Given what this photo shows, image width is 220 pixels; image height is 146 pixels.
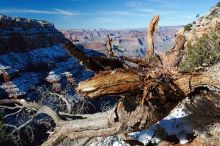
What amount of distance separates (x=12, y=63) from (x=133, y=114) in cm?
9187

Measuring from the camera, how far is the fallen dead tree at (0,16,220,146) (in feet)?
29.5

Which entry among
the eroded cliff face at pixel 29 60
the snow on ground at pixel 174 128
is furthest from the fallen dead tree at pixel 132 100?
the eroded cliff face at pixel 29 60

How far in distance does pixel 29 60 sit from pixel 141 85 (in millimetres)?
101506

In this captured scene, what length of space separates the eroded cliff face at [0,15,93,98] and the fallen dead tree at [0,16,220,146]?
68349mm

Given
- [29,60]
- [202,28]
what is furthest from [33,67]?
[202,28]

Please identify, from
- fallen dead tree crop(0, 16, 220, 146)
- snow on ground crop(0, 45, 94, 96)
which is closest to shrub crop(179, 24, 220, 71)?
fallen dead tree crop(0, 16, 220, 146)

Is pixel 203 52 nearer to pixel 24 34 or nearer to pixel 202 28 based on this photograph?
pixel 202 28

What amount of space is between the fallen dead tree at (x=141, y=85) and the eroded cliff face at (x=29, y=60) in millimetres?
68349

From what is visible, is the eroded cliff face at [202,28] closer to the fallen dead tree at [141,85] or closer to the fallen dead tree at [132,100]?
the fallen dead tree at [132,100]

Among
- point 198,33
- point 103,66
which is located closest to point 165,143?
point 103,66

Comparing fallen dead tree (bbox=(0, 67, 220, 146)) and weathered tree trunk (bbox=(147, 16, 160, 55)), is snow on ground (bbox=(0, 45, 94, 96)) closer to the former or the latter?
fallen dead tree (bbox=(0, 67, 220, 146))

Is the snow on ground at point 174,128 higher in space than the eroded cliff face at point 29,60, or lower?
higher

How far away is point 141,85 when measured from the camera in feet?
30.2

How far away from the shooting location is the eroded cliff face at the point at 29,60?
281 feet
